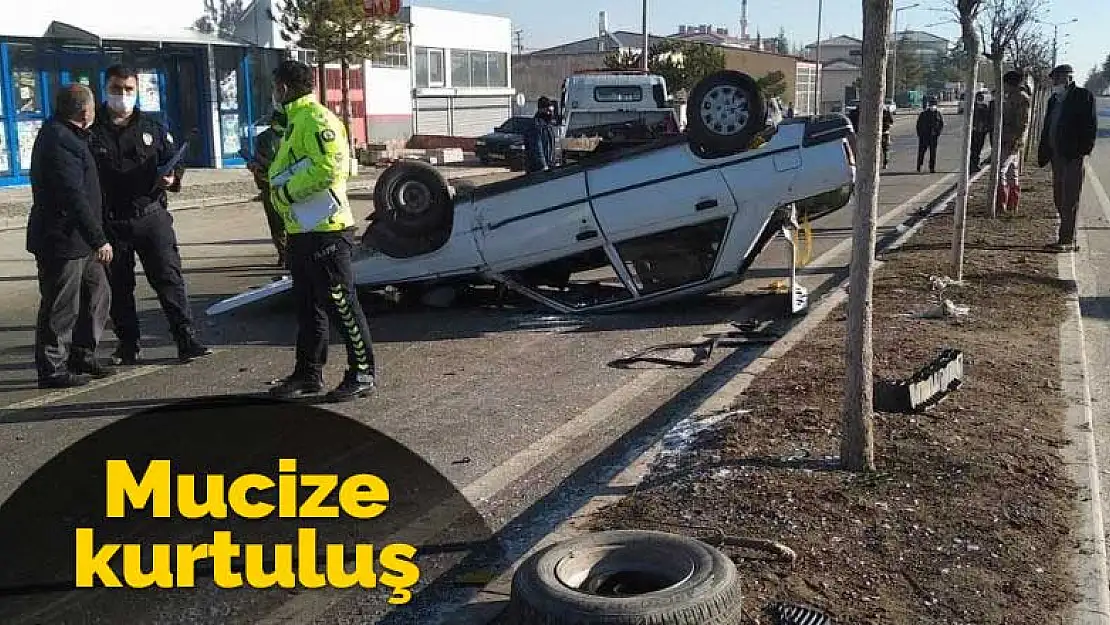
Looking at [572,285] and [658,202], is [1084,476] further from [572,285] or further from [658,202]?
[572,285]

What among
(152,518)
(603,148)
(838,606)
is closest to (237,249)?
(603,148)

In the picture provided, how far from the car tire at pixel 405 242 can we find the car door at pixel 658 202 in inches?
51.0

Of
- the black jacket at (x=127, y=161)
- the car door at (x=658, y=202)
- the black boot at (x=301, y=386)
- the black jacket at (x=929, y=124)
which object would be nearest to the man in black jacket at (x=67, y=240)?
the black jacket at (x=127, y=161)

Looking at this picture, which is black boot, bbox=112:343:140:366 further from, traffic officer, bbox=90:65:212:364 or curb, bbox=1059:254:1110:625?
curb, bbox=1059:254:1110:625

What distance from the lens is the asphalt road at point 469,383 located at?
5.11m

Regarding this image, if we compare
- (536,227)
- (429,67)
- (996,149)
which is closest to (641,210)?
(536,227)

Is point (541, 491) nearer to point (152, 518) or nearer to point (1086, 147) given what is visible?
point (152, 518)

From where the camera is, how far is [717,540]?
12.4ft

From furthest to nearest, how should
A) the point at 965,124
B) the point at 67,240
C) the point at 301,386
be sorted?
the point at 965,124 → the point at 67,240 → the point at 301,386

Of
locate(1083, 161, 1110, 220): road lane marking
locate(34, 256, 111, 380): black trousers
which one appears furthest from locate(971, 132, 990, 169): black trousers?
locate(34, 256, 111, 380): black trousers

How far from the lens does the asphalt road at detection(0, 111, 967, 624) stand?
5.11 m

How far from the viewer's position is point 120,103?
6914 mm

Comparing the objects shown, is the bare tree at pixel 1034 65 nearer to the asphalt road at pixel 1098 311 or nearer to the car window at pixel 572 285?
the asphalt road at pixel 1098 311

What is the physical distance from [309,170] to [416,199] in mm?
2369
